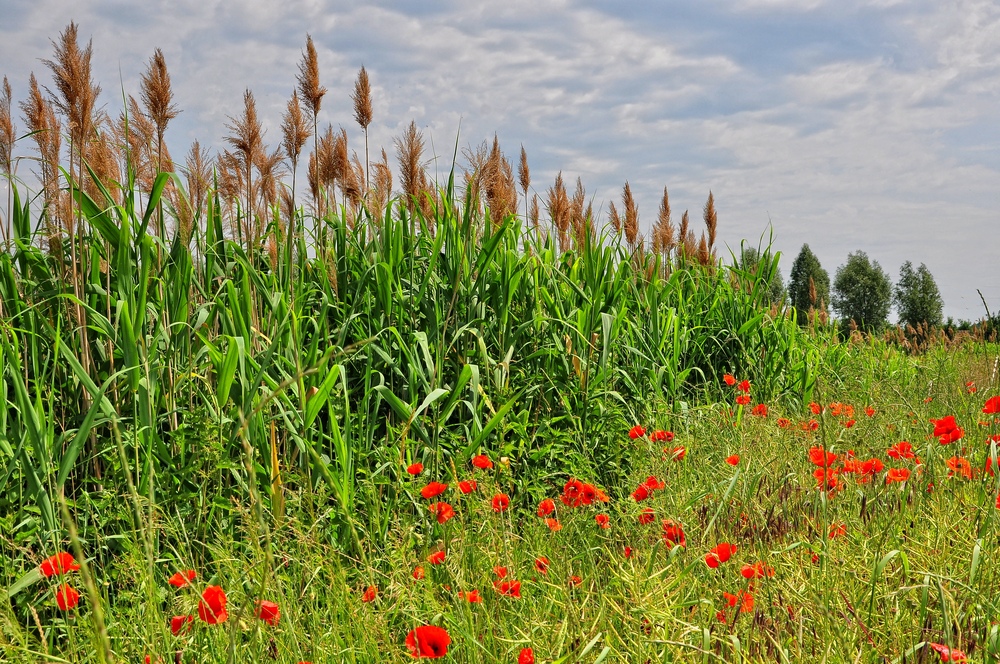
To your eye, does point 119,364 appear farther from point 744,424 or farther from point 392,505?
point 744,424

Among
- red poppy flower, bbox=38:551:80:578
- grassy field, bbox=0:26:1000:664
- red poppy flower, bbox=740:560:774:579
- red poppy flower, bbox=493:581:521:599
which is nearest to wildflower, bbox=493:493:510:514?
grassy field, bbox=0:26:1000:664

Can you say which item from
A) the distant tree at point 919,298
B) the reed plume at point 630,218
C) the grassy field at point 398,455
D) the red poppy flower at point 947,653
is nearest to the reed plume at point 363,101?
the grassy field at point 398,455

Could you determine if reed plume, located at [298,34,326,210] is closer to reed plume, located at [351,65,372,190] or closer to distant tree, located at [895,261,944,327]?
reed plume, located at [351,65,372,190]

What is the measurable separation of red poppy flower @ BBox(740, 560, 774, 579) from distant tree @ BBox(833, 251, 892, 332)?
1853 inches

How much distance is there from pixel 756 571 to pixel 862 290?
4894 cm

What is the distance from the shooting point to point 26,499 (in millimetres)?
2654

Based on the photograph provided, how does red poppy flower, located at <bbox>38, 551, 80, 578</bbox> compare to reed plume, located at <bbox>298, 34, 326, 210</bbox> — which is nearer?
red poppy flower, located at <bbox>38, 551, 80, 578</bbox>

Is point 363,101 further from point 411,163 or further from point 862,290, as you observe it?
point 862,290

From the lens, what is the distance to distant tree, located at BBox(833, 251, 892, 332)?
45000 millimetres

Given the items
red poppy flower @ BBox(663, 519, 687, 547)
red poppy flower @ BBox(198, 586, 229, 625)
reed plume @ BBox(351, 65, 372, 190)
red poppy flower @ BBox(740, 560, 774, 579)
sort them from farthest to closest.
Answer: reed plume @ BBox(351, 65, 372, 190) < red poppy flower @ BBox(663, 519, 687, 547) < red poppy flower @ BBox(740, 560, 774, 579) < red poppy flower @ BBox(198, 586, 229, 625)

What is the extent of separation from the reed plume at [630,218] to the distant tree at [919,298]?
42128 mm

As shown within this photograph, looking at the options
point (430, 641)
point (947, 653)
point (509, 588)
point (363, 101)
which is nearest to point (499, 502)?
point (509, 588)

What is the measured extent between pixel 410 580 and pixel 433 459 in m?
A: 1.10

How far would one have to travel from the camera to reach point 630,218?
5.68 metres
